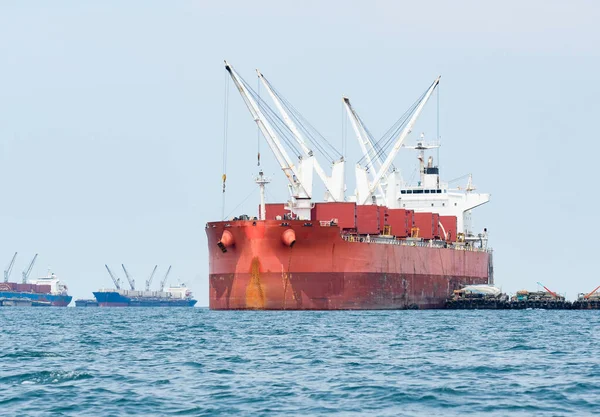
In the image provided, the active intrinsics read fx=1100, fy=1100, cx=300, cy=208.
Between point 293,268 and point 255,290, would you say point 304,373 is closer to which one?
point 293,268

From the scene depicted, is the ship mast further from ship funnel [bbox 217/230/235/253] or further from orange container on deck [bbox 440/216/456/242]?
orange container on deck [bbox 440/216/456/242]

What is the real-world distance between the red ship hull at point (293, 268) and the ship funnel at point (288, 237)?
12 centimetres

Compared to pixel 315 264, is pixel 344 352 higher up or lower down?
lower down

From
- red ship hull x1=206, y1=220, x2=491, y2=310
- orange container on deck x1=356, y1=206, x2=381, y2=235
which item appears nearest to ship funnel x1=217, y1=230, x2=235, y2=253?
red ship hull x1=206, y1=220, x2=491, y2=310

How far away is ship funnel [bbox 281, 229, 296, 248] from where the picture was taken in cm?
7512

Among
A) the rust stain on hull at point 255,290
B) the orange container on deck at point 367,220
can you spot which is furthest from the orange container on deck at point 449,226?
the rust stain on hull at point 255,290

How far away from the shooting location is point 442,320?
221ft

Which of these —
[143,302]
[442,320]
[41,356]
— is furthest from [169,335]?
[143,302]

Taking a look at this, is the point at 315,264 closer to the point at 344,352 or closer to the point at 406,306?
the point at 406,306

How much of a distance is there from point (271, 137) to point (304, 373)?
55.2m

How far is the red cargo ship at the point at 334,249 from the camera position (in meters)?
76.2

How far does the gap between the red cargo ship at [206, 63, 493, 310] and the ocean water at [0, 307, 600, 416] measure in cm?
2199

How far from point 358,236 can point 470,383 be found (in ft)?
171

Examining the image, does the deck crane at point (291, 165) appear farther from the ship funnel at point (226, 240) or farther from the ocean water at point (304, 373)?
the ocean water at point (304, 373)
